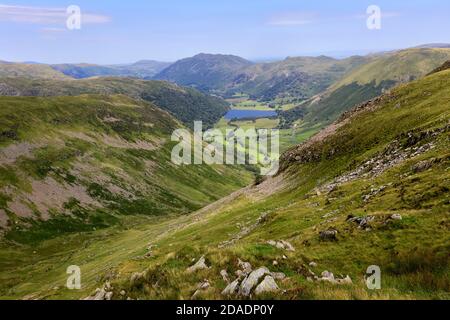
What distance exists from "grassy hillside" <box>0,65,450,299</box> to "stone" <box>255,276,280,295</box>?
428 millimetres

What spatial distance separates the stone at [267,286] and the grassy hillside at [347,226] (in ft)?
1.40

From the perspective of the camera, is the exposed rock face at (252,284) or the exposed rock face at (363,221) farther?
the exposed rock face at (363,221)

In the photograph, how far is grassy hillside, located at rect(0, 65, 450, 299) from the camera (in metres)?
22.2

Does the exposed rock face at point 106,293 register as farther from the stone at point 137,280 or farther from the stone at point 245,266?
the stone at point 245,266

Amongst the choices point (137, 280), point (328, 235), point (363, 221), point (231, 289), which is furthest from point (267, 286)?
point (363, 221)

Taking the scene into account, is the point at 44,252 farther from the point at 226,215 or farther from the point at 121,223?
the point at 226,215

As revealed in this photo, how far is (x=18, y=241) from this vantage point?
475ft

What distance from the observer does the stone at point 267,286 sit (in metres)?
19.4

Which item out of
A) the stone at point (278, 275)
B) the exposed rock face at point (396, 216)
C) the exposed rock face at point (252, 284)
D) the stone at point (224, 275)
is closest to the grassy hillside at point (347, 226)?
the exposed rock face at point (396, 216)

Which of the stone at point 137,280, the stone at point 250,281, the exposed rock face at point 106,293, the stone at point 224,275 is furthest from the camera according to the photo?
the exposed rock face at point 106,293

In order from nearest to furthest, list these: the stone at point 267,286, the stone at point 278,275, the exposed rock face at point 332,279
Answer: the stone at point 267,286, the exposed rock face at point 332,279, the stone at point 278,275

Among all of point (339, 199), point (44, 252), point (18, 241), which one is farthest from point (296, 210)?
point (18, 241)

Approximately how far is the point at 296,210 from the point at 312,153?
4669cm

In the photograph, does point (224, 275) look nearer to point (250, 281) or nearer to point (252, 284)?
point (250, 281)
